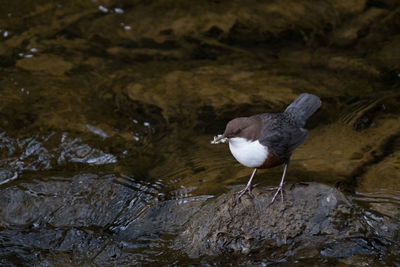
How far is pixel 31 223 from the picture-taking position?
13.1ft

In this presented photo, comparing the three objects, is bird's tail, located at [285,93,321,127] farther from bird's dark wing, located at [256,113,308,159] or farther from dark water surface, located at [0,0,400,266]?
dark water surface, located at [0,0,400,266]

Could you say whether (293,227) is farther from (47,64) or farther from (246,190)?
(47,64)

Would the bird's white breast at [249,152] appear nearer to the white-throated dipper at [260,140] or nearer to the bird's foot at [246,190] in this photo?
the white-throated dipper at [260,140]

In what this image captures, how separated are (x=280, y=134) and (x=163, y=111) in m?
2.22

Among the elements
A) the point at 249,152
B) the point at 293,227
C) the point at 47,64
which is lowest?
the point at 47,64

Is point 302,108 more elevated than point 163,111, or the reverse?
point 302,108

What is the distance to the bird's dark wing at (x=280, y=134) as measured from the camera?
346 cm

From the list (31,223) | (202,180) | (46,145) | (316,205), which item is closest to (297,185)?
(316,205)

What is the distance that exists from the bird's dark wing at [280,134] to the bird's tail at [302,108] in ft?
0.31

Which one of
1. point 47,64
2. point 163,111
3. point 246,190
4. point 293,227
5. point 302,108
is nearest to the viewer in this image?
point 293,227

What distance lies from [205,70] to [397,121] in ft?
7.55

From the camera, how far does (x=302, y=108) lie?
3881 millimetres

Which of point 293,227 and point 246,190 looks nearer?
point 293,227

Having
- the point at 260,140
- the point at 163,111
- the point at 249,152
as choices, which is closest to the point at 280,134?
the point at 260,140
